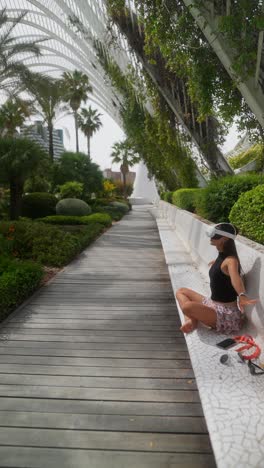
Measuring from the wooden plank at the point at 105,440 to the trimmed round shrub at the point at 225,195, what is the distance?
17.0ft

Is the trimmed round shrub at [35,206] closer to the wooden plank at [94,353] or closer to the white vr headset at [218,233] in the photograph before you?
the wooden plank at [94,353]

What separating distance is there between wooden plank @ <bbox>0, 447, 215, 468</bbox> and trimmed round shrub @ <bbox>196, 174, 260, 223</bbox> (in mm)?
5337

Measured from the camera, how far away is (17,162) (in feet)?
60.6

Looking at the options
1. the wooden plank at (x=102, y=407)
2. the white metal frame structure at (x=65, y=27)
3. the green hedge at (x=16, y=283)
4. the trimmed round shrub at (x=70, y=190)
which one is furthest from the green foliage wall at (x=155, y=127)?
the wooden plank at (x=102, y=407)

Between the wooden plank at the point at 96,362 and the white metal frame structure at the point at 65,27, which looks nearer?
the wooden plank at the point at 96,362

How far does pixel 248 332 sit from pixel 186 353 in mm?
885

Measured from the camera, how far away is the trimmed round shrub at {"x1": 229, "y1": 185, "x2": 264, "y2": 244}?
477 cm

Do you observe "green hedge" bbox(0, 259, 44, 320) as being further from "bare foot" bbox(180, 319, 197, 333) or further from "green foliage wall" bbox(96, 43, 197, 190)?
"green foliage wall" bbox(96, 43, 197, 190)

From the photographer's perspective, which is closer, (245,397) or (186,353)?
(245,397)

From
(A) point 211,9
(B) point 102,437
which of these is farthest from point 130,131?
(B) point 102,437

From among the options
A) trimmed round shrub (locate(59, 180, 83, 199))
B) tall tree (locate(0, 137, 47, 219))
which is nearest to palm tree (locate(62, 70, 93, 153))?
trimmed round shrub (locate(59, 180, 83, 199))

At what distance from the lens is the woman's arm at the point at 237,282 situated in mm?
2869

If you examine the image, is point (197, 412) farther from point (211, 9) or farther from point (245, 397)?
point (211, 9)

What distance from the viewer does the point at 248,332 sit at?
316cm
